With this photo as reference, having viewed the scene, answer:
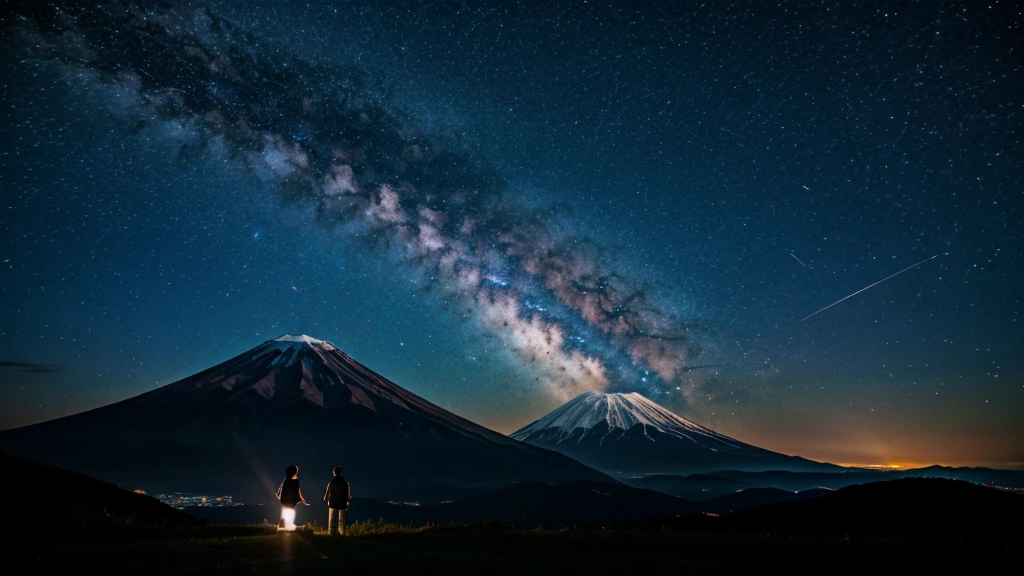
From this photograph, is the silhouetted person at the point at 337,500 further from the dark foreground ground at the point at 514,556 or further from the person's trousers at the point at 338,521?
the dark foreground ground at the point at 514,556

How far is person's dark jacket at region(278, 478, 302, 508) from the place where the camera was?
55.2ft

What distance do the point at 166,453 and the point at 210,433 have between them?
1536cm

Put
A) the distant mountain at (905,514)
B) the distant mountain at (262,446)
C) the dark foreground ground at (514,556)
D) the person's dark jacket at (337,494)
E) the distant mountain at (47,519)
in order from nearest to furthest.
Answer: the dark foreground ground at (514,556), the distant mountain at (47,519), the person's dark jacket at (337,494), the distant mountain at (905,514), the distant mountain at (262,446)

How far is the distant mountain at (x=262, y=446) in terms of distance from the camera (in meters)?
144

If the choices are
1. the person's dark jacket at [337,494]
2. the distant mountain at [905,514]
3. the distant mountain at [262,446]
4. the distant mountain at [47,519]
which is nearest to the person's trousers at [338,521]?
the person's dark jacket at [337,494]

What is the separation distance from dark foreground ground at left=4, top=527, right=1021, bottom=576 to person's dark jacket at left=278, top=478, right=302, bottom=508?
4.30ft

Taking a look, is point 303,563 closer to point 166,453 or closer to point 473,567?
point 473,567

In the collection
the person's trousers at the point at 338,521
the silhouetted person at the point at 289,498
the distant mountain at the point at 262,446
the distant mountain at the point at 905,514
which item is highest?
the distant mountain at the point at 262,446

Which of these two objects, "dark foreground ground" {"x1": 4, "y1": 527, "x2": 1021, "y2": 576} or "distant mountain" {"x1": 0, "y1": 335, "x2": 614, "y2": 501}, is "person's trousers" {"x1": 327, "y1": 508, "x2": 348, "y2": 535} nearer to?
"dark foreground ground" {"x1": 4, "y1": 527, "x2": 1021, "y2": 576}

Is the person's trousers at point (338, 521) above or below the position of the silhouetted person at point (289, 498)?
below

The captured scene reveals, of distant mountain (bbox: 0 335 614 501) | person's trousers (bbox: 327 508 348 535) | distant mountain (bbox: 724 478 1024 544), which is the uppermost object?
distant mountain (bbox: 0 335 614 501)

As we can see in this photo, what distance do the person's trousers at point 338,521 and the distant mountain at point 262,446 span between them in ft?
409

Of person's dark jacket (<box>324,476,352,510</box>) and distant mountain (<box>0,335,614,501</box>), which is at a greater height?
distant mountain (<box>0,335,614,501</box>)

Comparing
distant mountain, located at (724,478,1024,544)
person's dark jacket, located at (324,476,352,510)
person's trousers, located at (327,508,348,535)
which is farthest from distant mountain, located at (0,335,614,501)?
person's dark jacket, located at (324,476,352,510)
